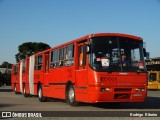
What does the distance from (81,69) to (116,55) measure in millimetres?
1502

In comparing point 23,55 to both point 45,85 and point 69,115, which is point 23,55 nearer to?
point 45,85

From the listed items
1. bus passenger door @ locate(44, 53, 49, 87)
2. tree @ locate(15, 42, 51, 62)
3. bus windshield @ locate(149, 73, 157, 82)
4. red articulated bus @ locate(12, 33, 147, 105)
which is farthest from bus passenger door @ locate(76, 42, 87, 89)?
tree @ locate(15, 42, 51, 62)

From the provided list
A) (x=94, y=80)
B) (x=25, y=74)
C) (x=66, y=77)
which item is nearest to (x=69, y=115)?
(x=94, y=80)

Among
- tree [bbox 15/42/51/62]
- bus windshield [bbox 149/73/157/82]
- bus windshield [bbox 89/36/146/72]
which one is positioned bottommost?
bus windshield [bbox 149/73/157/82]

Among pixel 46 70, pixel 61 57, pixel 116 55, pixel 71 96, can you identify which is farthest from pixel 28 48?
pixel 116 55

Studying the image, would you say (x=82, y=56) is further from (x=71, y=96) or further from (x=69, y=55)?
(x=71, y=96)

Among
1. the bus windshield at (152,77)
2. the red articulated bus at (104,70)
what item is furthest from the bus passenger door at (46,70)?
the bus windshield at (152,77)

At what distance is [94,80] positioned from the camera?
13.9 meters

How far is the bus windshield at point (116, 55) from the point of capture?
1416 centimetres

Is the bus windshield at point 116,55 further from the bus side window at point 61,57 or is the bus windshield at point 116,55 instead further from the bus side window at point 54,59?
the bus side window at point 54,59

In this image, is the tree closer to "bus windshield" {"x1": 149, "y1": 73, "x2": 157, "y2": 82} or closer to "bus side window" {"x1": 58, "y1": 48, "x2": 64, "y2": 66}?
"bus windshield" {"x1": 149, "y1": 73, "x2": 157, "y2": 82}

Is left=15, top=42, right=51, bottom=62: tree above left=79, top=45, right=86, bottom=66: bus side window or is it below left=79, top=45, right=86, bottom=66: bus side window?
above

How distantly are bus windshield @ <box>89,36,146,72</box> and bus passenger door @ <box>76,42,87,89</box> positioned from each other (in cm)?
64

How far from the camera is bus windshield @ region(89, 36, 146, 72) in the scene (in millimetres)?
14156
